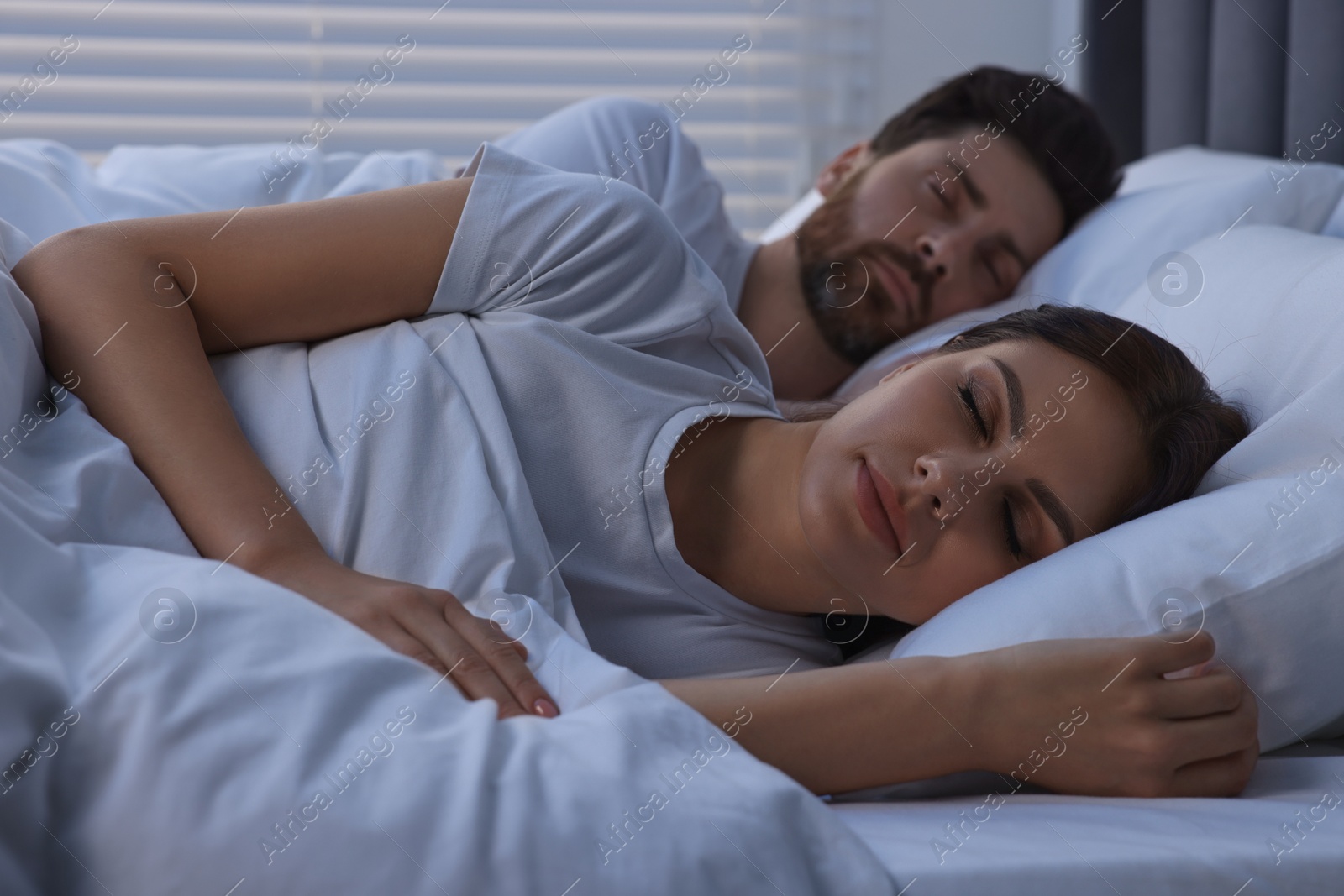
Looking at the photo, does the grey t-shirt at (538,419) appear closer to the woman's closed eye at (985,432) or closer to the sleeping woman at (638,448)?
the sleeping woman at (638,448)

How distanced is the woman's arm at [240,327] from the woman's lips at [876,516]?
319mm

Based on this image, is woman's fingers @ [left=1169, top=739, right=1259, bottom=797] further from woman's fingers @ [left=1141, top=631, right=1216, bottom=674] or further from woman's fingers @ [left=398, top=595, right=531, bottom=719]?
woman's fingers @ [left=398, top=595, right=531, bottom=719]

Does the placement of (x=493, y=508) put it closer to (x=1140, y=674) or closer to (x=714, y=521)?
(x=714, y=521)

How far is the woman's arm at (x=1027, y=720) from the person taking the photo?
2.29 ft

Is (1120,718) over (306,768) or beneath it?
beneath

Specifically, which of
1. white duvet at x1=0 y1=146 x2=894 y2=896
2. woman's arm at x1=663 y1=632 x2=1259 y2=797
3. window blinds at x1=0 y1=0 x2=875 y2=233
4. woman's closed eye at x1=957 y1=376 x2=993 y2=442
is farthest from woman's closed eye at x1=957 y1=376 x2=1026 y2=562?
window blinds at x1=0 y1=0 x2=875 y2=233

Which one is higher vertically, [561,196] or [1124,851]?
[561,196]

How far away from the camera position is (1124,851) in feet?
1.95

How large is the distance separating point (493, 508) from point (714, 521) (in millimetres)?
243

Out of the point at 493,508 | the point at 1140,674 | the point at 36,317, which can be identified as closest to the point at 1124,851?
the point at 1140,674

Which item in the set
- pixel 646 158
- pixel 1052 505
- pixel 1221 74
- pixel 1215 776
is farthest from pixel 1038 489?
pixel 1221 74

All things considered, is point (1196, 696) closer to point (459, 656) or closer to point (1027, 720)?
point (1027, 720)

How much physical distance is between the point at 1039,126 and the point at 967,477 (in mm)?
1102

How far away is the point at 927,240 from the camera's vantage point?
1609 millimetres
